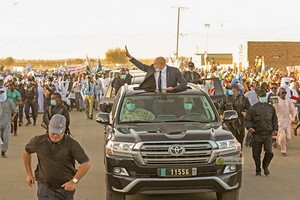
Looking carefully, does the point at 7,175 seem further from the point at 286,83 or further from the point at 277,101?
the point at 286,83

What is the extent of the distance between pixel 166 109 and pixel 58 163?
3384mm

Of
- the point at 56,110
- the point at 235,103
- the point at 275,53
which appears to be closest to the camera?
the point at 56,110

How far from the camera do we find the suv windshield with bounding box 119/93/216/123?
375 inches

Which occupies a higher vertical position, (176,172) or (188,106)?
(188,106)

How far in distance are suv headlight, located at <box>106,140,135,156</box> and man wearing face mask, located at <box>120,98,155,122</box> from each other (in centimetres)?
81

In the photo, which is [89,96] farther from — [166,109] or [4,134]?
[166,109]

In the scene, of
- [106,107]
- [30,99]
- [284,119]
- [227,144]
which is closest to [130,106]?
[227,144]

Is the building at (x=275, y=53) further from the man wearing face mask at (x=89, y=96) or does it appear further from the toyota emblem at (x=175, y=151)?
the toyota emblem at (x=175, y=151)

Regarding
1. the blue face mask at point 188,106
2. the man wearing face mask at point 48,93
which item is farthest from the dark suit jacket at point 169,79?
the man wearing face mask at point 48,93

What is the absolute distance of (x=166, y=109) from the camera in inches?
382

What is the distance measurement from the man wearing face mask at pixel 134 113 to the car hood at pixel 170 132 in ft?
1.12

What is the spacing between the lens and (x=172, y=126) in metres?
9.06

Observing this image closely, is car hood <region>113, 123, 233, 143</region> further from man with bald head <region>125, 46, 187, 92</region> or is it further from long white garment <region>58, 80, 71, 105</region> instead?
long white garment <region>58, 80, 71, 105</region>

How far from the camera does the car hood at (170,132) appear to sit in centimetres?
856
